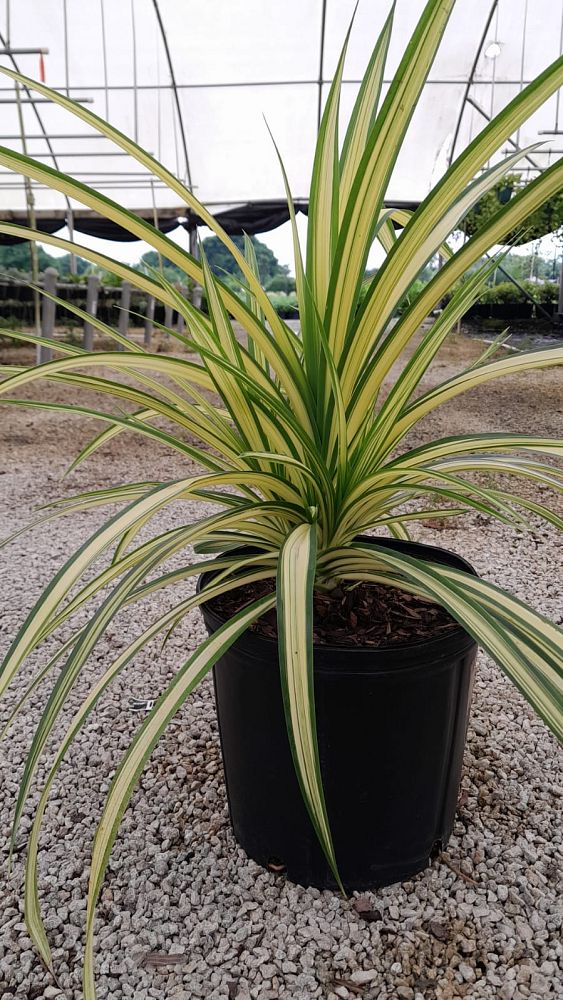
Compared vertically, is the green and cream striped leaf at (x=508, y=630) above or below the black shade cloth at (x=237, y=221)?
below

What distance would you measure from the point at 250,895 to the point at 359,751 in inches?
10.7

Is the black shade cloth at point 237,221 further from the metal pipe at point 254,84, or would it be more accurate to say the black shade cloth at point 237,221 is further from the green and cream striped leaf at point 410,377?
the green and cream striped leaf at point 410,377

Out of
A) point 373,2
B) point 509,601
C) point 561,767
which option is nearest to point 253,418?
point 509,601

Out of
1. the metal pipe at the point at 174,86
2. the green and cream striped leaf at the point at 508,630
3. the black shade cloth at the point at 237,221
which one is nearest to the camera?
the green and cream striped leaf at the point at 508,630

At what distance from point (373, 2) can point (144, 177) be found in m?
3.36

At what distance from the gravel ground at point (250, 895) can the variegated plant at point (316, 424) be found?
177 millimetres

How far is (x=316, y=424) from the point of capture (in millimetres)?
822

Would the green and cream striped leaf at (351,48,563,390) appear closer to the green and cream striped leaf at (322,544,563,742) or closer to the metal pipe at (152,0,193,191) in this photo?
the green and cream striped leaf at (322,544,563,742)

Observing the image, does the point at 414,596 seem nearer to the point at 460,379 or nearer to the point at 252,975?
the point at 460,379

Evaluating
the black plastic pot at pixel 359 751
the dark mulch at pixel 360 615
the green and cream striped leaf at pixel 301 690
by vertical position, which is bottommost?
the black plastic pot at pixel 359 751

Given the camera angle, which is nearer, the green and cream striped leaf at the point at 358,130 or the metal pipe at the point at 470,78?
the green and cream striped leaf at the point at 358,130

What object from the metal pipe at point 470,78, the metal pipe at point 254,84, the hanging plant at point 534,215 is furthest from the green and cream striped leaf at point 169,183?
the metal pipe at point 254,84

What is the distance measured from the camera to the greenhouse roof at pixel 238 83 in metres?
8.17

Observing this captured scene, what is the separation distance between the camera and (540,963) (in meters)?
0.84
